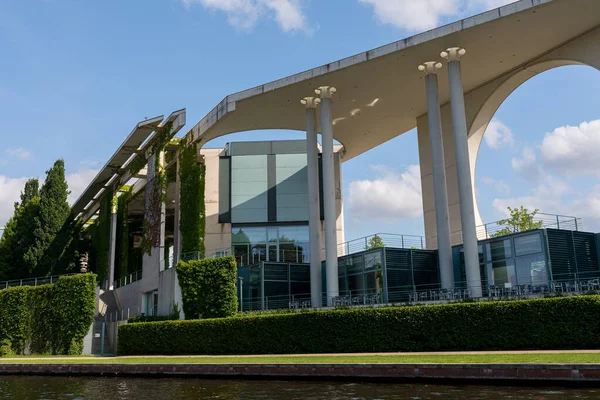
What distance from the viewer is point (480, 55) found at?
84.5 feet

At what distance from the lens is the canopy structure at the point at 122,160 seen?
32.1 metres

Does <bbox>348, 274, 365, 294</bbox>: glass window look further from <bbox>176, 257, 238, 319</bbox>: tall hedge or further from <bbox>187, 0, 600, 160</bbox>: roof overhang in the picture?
<bbox>187, 0, 600, 160</bbox>: roof overhang

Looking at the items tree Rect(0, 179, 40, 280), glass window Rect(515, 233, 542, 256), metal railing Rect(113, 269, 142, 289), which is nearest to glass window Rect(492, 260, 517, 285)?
glass window Rect(515, 233, 542, 256)

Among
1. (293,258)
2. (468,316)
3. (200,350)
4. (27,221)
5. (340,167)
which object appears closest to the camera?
(468,316)

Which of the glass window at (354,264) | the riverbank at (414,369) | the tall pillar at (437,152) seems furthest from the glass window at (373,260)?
the riverbank at (414,369)

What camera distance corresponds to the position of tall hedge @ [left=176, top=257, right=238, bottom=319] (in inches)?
1041

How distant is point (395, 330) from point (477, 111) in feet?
46.7

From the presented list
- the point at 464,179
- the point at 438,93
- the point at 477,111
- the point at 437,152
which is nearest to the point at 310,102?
the point at 438,93

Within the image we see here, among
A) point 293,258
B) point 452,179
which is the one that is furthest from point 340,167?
point 452,179

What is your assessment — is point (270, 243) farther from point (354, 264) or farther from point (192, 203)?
point (354, 264)

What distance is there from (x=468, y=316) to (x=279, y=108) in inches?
631

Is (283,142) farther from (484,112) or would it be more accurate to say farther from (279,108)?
(484,112)

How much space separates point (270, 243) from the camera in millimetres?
35625

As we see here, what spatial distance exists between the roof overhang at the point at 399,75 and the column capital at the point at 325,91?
0.28 m
